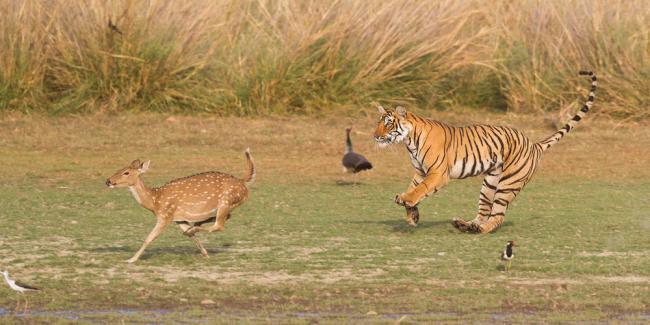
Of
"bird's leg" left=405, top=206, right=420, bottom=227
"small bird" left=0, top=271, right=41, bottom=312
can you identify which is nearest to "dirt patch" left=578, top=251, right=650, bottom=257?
"bird's leg" left=405, top=206, right=420, bottom=227

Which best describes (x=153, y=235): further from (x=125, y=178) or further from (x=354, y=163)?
(x=354, y=163)

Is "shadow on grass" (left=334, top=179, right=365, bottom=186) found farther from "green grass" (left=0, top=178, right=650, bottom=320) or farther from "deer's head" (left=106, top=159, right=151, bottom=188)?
"deer's head" (left=106, top=159, right=151, bottom=188)

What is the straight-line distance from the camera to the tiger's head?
1171 cm

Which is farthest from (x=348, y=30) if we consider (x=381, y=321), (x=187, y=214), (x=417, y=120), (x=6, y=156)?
(x=381, y=321)

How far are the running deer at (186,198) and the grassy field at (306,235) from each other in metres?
0.30

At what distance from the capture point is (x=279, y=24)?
63.7 ft

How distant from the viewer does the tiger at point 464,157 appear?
1165 cm

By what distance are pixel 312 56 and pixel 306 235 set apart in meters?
7.39

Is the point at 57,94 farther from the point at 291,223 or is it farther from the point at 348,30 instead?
the point at 291,223

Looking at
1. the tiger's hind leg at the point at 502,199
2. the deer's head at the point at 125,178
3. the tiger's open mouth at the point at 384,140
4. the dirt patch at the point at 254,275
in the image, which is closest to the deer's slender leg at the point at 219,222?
the dirt patch at the point at 254,275

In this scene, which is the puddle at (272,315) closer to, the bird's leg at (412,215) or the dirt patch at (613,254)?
the dirt patch at (613,254)

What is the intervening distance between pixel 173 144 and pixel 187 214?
24.2 feet

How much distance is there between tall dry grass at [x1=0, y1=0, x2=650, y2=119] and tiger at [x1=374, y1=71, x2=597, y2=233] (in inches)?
260

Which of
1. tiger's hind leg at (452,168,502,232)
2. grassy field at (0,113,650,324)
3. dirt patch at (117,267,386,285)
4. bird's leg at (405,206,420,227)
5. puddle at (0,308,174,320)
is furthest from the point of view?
Result: tiger's hind leg at (452,168,502,232)
